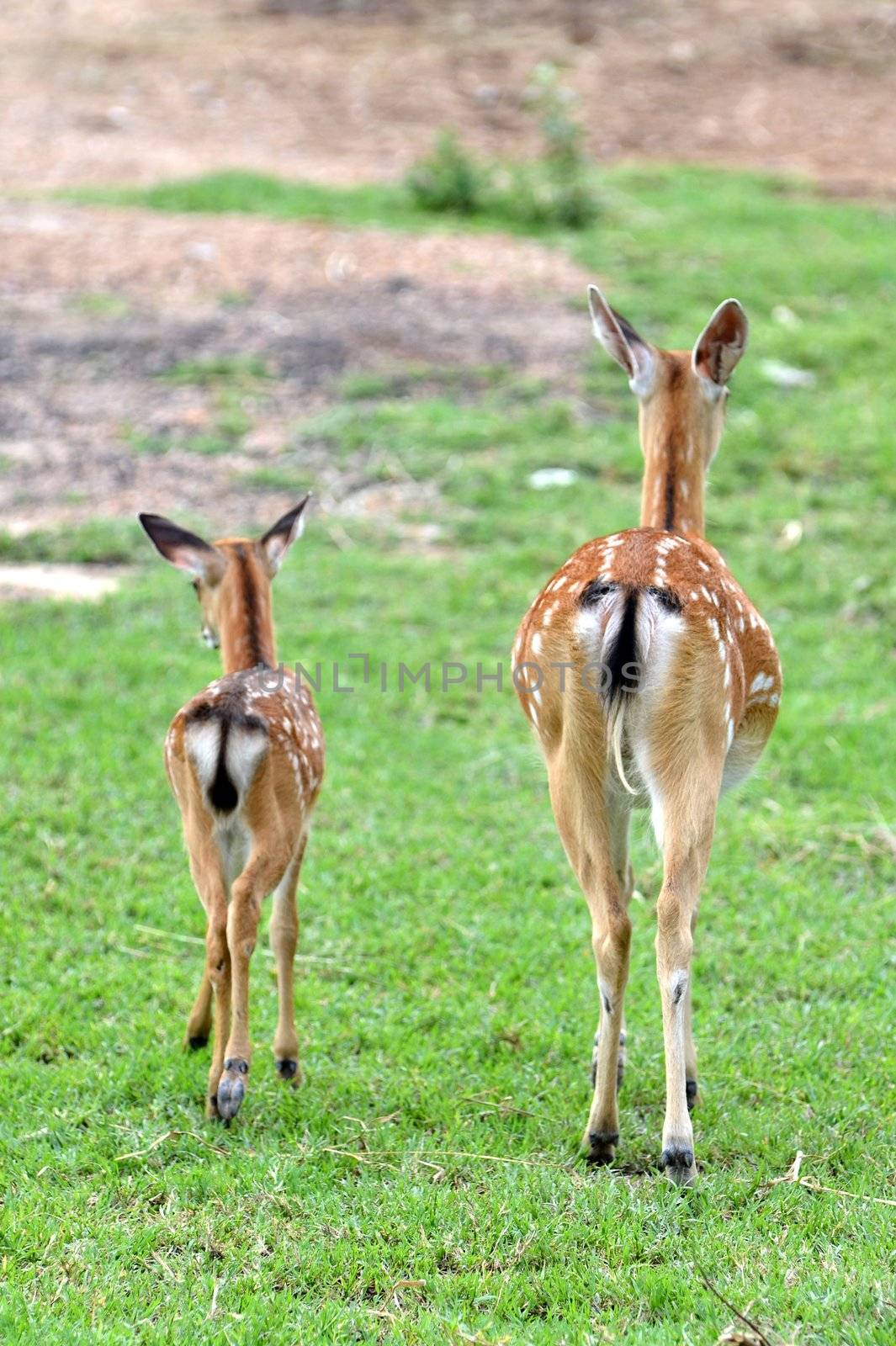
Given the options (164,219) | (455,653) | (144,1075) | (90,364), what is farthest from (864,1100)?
(164,219)

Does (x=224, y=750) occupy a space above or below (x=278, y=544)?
below

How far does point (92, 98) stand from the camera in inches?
637

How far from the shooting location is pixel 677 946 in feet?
12.9

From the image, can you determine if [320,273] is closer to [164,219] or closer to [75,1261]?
[164,219]

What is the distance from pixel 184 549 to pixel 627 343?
167 centimetres

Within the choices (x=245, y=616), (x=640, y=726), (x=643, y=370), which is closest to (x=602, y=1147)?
(x=640, y=726)

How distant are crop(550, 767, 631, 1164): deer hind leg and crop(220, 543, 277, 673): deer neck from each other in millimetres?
1287

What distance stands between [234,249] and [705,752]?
9.13 meters

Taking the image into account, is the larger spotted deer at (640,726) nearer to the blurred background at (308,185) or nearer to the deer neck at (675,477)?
the deer neck at (675,477)

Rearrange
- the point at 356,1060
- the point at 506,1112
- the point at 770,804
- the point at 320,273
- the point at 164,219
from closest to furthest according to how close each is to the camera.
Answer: the point at 506,1112, the point at 356,1060, the point at 770,804, the point at 320,273, the point at 164,219

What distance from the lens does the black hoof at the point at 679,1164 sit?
396 cm

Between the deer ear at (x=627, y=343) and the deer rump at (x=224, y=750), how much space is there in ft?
6.15

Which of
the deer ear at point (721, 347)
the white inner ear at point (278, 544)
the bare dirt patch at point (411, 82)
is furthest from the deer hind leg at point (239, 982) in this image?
the bare dirt patch at point (411, 82)

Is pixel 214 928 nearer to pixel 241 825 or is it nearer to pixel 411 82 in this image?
pixel 241 825
